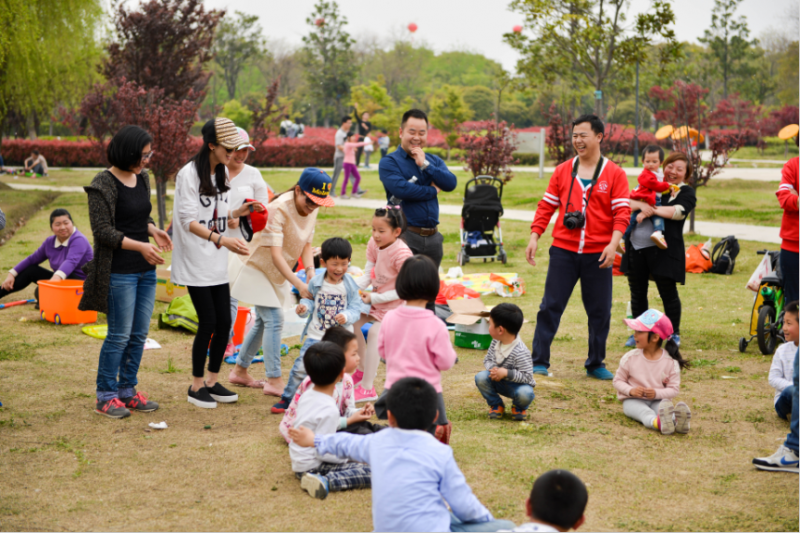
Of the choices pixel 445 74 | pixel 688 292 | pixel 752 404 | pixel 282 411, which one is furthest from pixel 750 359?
pixel 445 74

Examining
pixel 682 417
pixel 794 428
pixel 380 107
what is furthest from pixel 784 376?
pixel 380 107

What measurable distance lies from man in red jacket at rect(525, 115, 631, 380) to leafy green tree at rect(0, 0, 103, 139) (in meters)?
13.9

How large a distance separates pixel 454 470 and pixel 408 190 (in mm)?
2878

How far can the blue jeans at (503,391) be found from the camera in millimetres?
4469

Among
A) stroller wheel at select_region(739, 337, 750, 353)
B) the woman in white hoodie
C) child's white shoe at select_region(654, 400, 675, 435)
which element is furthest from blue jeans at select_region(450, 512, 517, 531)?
stroller wheel at select_region(739, 337, 750, 353)

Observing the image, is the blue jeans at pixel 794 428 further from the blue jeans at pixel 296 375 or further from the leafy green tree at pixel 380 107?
the leafy green tree at pixel 380 107

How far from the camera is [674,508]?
3301 mm

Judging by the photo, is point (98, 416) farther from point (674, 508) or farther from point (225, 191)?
point (674, 508)

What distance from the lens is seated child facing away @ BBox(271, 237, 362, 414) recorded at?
459 cm

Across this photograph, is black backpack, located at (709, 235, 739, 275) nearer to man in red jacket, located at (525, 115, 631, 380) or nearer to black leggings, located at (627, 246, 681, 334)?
black leggings, located at (627, 246, 681, 334)

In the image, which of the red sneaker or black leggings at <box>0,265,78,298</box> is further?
black leggings at <box>0,265,78,298</box>

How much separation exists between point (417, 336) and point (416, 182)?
2065 millimetres

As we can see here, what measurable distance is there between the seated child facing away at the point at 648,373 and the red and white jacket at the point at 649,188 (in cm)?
198

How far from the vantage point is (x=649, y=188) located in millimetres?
6348
